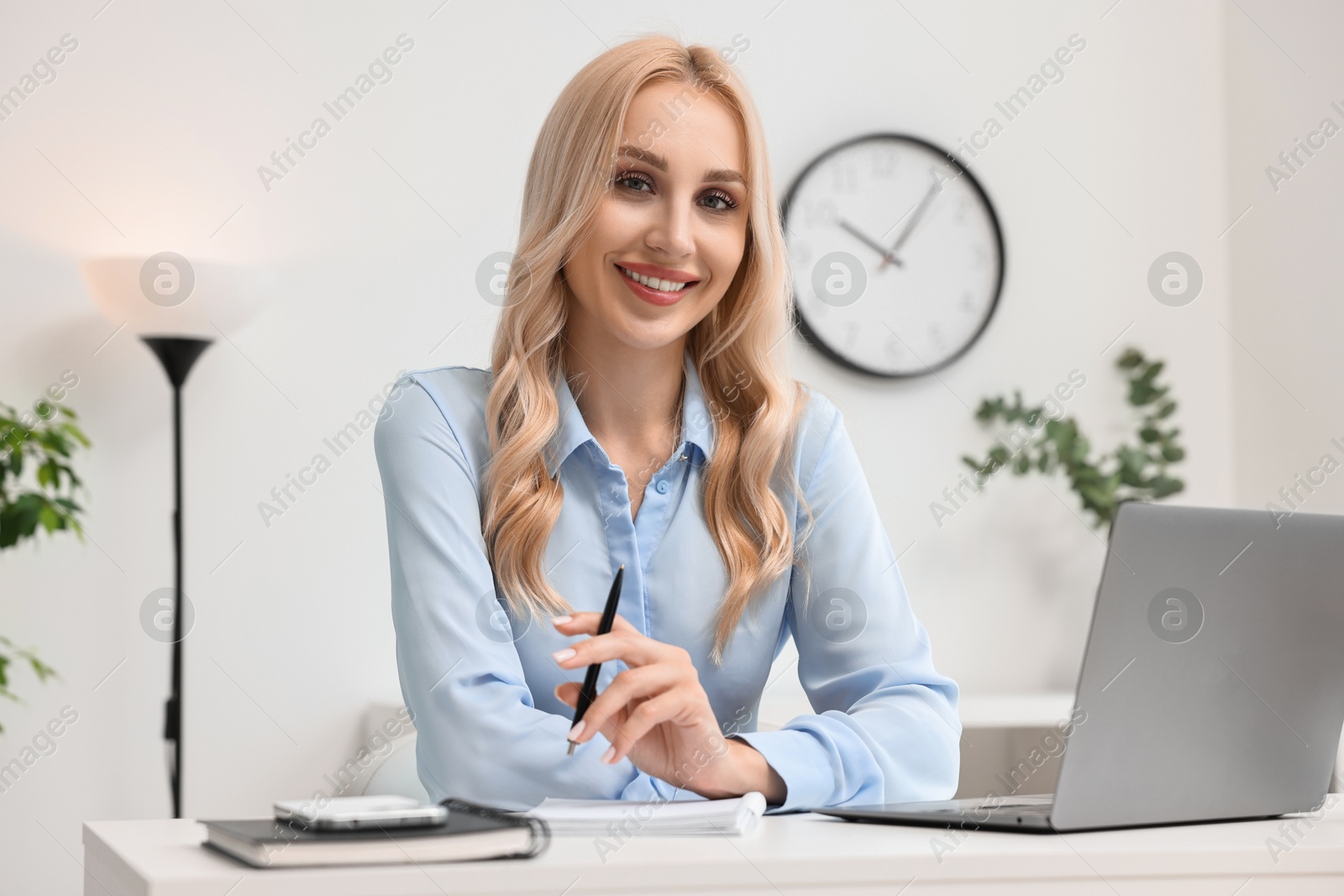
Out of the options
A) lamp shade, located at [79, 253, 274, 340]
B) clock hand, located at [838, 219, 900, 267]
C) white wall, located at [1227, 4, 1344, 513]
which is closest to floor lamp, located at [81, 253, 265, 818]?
lamp shade, located at [79, 253, 274, 340]

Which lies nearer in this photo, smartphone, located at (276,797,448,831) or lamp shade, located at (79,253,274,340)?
smartphone, located at (276,797,448,831)

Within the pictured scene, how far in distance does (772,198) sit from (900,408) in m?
1.71

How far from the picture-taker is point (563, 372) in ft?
5.27

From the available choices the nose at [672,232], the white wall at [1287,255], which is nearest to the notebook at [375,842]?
the nose at [672,232]

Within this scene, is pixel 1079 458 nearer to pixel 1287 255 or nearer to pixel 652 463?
pixel 1287 255

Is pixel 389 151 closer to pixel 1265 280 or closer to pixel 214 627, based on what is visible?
pixel 214 627

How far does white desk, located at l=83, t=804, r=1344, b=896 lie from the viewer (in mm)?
763

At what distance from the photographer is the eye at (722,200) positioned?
1.53 meters

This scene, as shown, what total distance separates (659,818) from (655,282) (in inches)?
29.0

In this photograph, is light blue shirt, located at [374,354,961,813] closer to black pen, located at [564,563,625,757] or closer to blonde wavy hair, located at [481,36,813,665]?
blonde wavy hair, located at [481,36,813,665]

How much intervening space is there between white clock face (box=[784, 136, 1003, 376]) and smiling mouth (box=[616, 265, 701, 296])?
165 centimetres

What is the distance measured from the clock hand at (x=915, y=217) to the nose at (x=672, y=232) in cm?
183

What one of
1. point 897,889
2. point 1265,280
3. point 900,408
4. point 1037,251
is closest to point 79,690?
point 900,408

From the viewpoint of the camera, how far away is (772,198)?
5.22 feet
